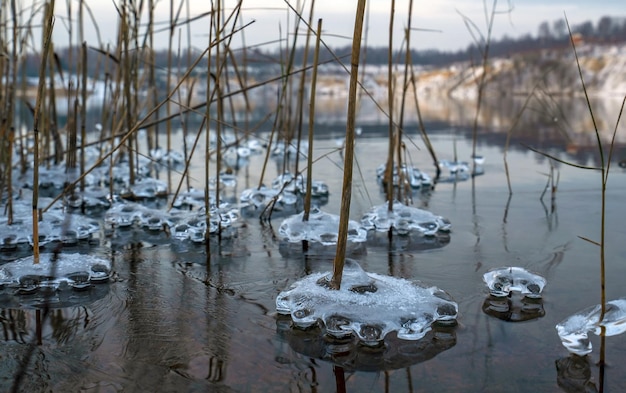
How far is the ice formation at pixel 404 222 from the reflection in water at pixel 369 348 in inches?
30.3

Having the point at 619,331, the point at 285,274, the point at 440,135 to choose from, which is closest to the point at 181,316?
the point at 285,274

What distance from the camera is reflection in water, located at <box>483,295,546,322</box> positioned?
Answer: 120 centimetres

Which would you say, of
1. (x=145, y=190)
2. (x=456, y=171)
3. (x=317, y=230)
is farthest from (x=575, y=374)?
(x=456, y=171)

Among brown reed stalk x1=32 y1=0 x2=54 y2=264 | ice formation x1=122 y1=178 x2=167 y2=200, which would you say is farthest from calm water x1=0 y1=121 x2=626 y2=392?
ice formation x1=122 y1=178 x2=167 y2=200

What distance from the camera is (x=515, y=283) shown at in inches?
51.9

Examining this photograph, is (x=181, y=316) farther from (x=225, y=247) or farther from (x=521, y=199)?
(x=521, y=199)

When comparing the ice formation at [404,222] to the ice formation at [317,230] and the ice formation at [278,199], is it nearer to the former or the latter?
the ice formation at [317,230]

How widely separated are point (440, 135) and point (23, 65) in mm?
3896

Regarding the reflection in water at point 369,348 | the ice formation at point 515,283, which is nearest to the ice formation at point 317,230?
the ice formation at point 515,283

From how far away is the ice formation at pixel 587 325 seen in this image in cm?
103

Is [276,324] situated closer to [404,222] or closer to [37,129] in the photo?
[37,129]

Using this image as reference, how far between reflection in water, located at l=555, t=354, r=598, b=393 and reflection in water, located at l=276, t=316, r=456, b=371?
180 mm

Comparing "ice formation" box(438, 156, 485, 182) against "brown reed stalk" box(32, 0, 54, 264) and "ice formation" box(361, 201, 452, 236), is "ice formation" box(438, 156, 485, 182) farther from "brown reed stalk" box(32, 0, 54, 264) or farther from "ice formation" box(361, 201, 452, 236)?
"brown reed stalk" box(32, 0, 54, 264)

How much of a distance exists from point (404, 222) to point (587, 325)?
866mm
